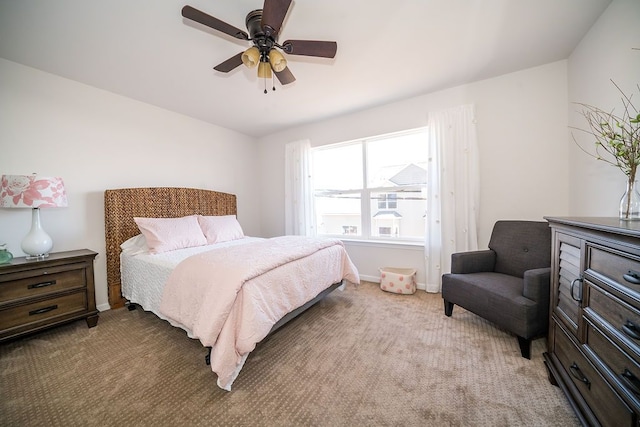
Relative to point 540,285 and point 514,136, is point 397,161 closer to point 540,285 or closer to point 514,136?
point 514,136

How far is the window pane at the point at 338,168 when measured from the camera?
3.68 metres

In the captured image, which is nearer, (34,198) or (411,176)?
(34,198)

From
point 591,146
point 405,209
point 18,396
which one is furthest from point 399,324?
point 18,396

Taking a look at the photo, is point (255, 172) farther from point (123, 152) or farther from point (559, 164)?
point (559, 164)

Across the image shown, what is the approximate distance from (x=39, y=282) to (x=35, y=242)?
360 mm

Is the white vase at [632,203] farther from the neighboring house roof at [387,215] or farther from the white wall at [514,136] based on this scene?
the neighboring house roof at [387,215]

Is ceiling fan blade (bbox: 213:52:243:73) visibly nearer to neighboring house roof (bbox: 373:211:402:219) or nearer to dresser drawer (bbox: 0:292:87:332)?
dresser drawer (bbox: 0:292:87:332)

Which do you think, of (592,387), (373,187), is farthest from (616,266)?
(373,187)

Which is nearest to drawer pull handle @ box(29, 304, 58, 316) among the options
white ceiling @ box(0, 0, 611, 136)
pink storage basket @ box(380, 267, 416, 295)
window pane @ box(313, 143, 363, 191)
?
white ceiling @ box(0, 0, 611, 136)

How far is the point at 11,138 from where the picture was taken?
2.12 m

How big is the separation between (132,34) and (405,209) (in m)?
3.40

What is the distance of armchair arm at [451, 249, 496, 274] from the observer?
2.29 m

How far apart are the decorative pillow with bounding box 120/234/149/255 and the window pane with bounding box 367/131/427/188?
3070 mm

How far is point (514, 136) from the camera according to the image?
2545 millimetres
